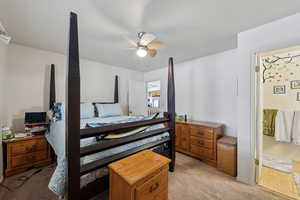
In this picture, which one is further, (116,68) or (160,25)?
(116,68)

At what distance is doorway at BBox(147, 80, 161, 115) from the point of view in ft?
14.2

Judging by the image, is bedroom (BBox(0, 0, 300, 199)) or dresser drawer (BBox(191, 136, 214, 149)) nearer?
bedroom (BBox(0, 0, 300, 199))

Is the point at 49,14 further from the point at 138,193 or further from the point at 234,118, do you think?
the point at 234,118

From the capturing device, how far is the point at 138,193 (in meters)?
1.02

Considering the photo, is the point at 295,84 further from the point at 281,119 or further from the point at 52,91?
the point at 52,91

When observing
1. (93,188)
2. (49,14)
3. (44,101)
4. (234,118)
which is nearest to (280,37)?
(234,118)

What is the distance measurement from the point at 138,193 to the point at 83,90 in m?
3.02

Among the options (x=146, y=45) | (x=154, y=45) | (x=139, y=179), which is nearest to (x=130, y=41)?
(x=146, y=45)

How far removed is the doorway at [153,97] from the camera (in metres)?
4.33

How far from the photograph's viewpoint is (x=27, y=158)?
6.93 feet

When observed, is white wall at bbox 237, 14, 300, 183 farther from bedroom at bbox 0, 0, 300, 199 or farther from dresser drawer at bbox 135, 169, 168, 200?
dresser drawer at bbox 135, 169, 168, 200

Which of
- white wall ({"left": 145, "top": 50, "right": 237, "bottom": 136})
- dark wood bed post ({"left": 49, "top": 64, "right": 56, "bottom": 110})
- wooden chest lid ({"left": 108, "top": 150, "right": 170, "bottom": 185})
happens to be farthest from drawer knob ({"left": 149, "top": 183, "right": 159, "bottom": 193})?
dark wood bed post ({"left": 49, "top": 64, "right": 56, "bottom": 110})

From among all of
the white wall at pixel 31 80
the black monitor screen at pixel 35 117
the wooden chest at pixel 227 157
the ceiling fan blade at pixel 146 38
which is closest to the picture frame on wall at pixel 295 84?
the wooden chest at pixel 227 157

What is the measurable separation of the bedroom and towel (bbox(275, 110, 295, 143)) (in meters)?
0.93
